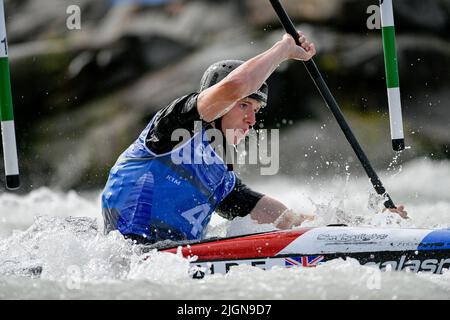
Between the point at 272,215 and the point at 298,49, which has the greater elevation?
the point at 298,49

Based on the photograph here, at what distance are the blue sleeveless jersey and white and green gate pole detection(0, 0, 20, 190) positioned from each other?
557 millimetres

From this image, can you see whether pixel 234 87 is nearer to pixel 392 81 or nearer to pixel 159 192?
pixel 159 192

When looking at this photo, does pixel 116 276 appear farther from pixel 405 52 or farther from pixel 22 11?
pixel 22 11

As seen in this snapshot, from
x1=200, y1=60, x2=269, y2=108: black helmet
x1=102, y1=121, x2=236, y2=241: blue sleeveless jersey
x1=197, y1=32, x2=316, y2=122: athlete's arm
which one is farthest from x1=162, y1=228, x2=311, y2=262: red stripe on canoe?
x1=200, y1=60, x2=269, y2=108: black helmet

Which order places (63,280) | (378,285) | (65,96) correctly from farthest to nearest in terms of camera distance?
(65,96), (63,280), (378,285)

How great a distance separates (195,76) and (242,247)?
8.37 metres

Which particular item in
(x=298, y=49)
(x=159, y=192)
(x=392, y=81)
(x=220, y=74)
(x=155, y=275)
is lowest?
(x=155, y=275)

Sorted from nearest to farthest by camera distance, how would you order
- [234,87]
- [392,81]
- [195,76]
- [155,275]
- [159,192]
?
[155,275]
[234,87]
[159,192]
[392,81]
[195,76]

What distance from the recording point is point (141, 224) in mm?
3902

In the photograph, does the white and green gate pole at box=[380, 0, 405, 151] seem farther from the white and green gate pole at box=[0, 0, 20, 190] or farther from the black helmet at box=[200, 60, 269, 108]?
the white and green gate pole at box=[0, 0, 20, 190]

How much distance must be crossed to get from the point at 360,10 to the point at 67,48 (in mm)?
5034

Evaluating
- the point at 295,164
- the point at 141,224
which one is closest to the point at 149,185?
the point at 141,224

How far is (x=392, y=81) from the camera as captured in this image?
4.73 metres

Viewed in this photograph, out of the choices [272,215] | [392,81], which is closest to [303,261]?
[272,215]
